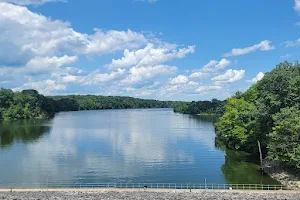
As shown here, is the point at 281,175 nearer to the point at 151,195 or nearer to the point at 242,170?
the point at 242,170

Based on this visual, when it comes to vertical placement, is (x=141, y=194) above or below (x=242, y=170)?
above

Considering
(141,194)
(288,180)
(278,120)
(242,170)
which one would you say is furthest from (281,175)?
(141,194)

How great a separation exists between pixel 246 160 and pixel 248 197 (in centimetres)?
2883

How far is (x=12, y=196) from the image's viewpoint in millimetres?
36500

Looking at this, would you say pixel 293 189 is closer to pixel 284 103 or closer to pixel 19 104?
pixel 284 103

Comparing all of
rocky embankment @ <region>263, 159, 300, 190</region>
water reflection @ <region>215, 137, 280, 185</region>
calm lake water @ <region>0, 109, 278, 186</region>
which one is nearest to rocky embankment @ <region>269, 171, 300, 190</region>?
rocky embankment @ <region>263, 159, 300, 190</region>

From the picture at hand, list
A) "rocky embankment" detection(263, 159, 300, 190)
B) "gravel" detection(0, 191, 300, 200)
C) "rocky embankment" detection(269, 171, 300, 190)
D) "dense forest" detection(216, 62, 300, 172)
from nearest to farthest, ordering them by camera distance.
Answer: "gravel" detection(0, 191, 300, 200), "rocky embankment" detection(269, 171, 300, 190), "rocky embankment" detection(263, 159, 300, 190), "dense forest" detection(216, 62, 300, 172)

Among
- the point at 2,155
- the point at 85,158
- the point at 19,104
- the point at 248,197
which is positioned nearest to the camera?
the point at 248,197

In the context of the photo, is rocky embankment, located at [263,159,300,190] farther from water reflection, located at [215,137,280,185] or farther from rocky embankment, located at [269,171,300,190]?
water reflection, located at [215,137,280,185]

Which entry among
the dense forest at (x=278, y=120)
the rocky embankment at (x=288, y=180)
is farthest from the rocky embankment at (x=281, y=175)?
the dense forest at (x=278, y=120)

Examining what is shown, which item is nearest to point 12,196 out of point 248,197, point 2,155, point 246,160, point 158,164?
point 248,197

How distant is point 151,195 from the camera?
121 feet

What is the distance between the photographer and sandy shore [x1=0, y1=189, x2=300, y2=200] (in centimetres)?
3600

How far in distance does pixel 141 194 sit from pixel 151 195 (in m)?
1.13
